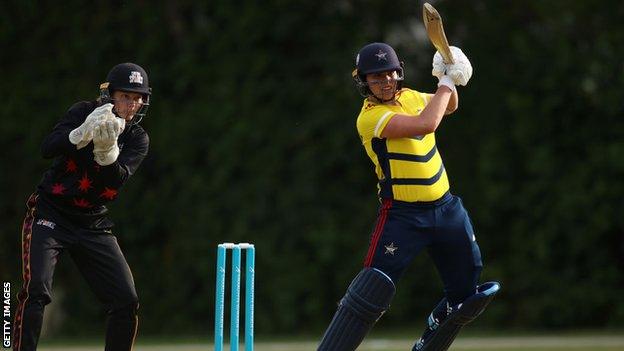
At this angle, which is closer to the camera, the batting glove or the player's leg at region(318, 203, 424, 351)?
the player's leg at region(318, 203, 424, 351)

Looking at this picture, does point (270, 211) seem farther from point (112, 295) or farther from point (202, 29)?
point (112, 295)

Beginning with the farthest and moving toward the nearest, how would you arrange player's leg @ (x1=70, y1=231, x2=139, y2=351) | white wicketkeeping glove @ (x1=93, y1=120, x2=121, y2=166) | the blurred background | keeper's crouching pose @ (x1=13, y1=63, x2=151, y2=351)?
the blurred background < player's leg @ (x1=70, y1=231, x2=139, y2=351) < keeper's crouching pose @ (x1=13, y1=63, x2=151, y2=351) < white wicketkeeping glove @ (x1=93, y1=120, x2=121, y2=166)

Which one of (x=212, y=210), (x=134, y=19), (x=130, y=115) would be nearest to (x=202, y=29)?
(x=134, y=19)

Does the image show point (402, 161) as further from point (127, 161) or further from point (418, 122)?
point (127, 161)

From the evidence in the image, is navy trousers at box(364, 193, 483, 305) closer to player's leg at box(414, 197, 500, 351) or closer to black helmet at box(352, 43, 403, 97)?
player's leg at box(414, 197, 500, 351)

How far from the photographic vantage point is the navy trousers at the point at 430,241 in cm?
494

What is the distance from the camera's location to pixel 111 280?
5105 mm

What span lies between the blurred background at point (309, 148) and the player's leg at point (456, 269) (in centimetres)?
316

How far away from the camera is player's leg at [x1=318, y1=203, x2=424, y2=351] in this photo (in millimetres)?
4883

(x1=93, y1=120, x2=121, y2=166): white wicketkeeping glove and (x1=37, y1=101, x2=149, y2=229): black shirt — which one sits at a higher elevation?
(x1=93, y1=120, x2=121, y2=166): white wicketkeeping glove

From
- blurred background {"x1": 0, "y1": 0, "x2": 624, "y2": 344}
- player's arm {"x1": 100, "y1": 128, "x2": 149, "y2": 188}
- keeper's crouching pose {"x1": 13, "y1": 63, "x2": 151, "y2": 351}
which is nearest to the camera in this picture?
keeper's crouching pose {"x1": 13, "y1": 63, "x2": 151, "y2": 351}

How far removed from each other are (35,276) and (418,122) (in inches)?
62.5

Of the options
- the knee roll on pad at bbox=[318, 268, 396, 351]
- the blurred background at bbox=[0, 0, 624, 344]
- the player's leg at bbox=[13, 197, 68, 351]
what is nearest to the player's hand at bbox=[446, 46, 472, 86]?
the knee roll on pad at bbox=[318, 268, 396, 351]

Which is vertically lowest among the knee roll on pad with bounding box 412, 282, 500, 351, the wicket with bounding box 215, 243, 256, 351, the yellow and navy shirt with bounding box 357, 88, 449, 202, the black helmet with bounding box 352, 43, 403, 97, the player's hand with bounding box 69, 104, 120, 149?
the knee roll on pad with bounding box 412, 282, 500, 351
